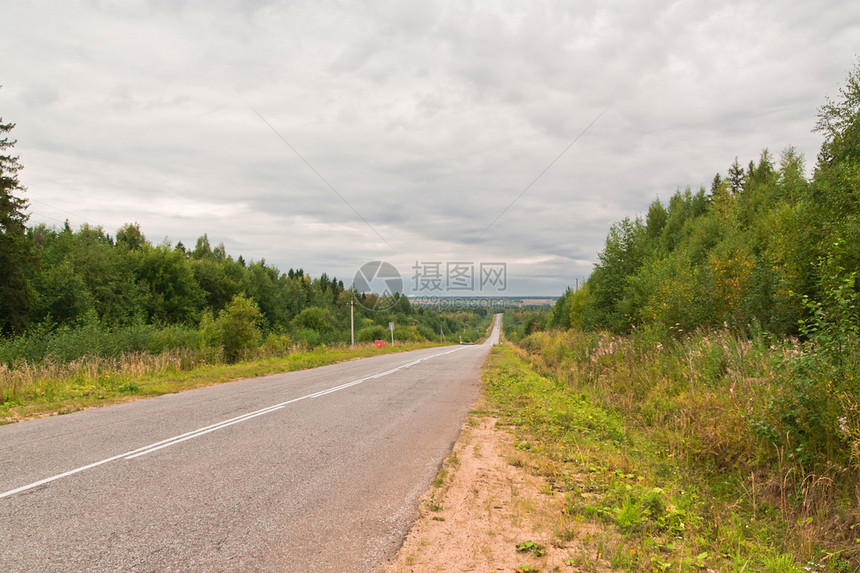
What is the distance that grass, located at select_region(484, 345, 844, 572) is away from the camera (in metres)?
3.42

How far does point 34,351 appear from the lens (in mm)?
16234

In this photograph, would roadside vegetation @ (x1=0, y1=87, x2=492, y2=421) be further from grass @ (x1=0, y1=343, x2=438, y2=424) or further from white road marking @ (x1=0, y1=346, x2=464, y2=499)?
white road marking @ (x1=0, y1=346, x2=464, y2=499)

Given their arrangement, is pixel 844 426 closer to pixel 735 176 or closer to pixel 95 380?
pixel 95 380

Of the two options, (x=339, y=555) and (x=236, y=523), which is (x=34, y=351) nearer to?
(x=236, y=523)

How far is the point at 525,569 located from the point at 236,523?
236cm

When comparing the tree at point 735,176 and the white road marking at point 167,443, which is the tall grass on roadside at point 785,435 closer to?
the white road marking at point 167,443

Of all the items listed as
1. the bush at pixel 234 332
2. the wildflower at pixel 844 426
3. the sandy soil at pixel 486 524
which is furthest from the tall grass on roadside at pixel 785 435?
the bush at pixel 234 332

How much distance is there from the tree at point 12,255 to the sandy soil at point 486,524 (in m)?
33.9

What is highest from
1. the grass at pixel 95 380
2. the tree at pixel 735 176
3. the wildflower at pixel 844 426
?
the tree at pixel 735 176

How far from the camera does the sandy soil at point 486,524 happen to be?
10.8ft

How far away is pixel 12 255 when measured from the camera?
2736 cm

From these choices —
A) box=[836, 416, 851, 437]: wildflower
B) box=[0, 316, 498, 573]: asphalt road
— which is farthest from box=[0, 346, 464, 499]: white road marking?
box=[836, 416, 851, 437]: wildflower

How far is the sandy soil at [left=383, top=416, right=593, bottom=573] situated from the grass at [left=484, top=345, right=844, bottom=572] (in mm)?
114

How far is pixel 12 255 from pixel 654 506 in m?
36.3
